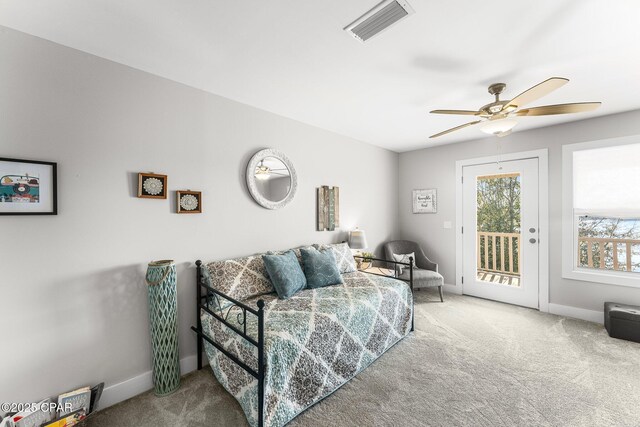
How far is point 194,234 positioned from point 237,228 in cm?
41

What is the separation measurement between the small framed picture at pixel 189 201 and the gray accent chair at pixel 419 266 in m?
2.78

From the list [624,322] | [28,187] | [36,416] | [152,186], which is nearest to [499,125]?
[624,322]

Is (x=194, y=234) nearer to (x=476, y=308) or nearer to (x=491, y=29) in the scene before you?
(x=491, y=29)

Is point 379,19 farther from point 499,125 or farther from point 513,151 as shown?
point 513,151

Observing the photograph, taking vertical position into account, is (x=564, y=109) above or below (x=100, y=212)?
above

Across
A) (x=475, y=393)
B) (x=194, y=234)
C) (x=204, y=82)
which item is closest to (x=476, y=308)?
(x=475, y=393)

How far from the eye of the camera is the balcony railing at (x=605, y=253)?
3.00 meters

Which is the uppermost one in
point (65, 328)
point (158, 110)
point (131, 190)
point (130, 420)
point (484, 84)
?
point (484, 84)

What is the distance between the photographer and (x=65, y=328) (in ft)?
5.65

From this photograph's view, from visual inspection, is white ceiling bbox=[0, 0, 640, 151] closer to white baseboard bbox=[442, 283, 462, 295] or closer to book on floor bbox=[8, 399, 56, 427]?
book on floor bbox=[8, 399, 56, 427]

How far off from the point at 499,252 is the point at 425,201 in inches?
51.1

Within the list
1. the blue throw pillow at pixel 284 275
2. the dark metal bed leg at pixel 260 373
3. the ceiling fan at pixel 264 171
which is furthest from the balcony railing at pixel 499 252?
the dark metal bed leg at pixel 260 373

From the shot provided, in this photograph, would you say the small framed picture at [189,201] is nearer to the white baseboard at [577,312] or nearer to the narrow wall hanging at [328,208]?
the narrow wall hanging at [328,208]

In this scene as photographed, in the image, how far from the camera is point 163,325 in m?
1.94
